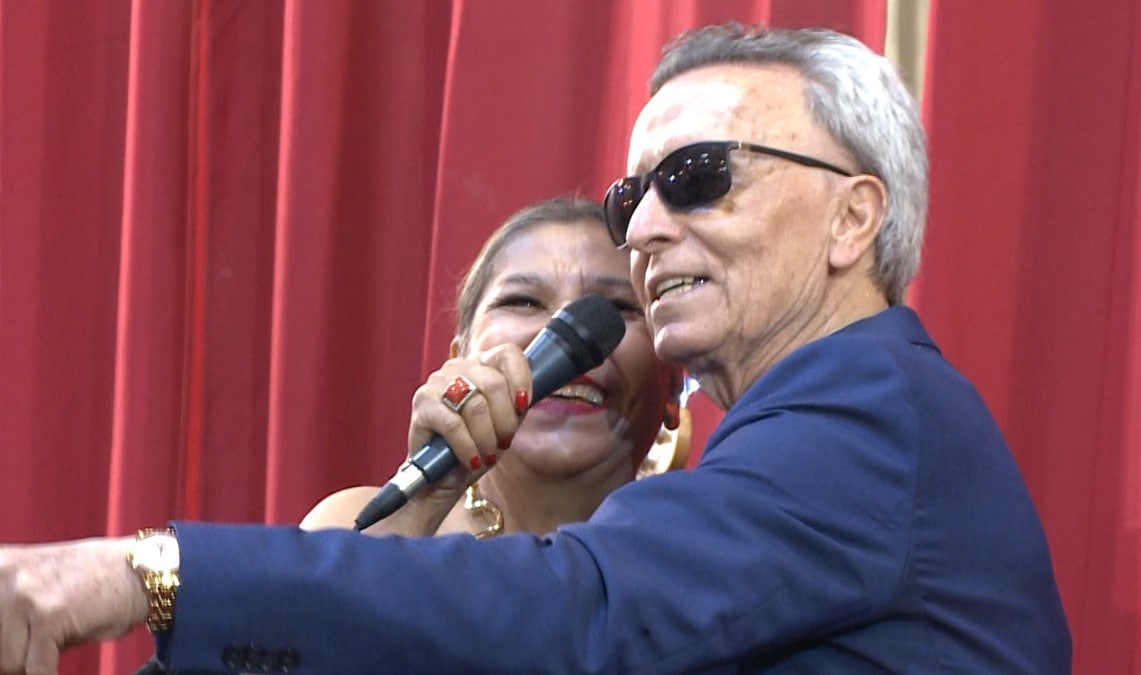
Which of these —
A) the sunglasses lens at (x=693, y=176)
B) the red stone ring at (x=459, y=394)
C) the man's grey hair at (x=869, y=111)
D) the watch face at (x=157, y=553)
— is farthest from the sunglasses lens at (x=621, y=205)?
the watch face at (x=157, y=553)

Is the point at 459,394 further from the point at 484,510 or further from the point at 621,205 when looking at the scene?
the point at 484,510

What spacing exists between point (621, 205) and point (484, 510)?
1.64 ft

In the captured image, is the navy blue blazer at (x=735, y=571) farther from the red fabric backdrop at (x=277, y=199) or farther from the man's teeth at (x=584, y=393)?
the red fabric backdrop at (x=277, y=199)

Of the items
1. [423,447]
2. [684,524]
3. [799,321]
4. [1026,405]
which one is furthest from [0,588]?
[1026,405]

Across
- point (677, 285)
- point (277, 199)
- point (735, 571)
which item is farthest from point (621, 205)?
point (277, 199)

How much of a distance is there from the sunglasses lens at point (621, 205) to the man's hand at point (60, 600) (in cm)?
77

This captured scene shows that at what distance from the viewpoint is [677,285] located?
1.71 m

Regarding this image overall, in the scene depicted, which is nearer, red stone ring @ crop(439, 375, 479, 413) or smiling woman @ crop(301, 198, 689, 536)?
red stone ring @ crop(439, 375, 479, 413)

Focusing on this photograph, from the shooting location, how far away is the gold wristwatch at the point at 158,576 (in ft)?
3.87

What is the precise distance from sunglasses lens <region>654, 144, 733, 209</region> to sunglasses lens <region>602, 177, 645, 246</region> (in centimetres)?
7

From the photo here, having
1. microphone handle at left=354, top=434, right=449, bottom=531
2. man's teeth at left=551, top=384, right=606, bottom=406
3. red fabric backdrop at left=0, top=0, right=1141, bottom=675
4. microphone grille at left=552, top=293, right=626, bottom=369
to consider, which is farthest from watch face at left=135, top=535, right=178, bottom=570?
red fabric backdrop at left=0, top=0, right=1141, bottom=675

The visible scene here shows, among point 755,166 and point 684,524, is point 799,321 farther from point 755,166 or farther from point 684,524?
point 684,524

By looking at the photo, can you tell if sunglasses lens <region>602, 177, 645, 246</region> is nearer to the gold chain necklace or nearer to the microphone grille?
the microphone grille

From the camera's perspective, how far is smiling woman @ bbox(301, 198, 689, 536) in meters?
1.98
